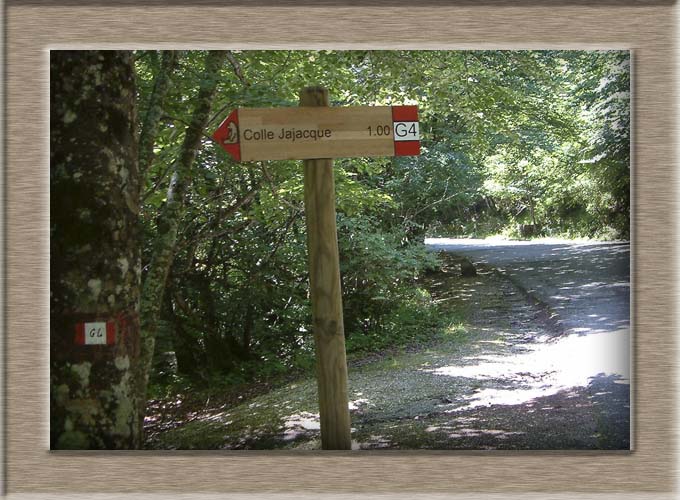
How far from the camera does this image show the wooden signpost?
204 centimetres

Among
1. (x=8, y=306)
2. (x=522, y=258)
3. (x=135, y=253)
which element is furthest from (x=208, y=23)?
(x=522, y=258)

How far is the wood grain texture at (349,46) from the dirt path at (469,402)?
31cm

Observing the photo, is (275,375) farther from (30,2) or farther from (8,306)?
(30,2)

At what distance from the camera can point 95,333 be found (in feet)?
6.75

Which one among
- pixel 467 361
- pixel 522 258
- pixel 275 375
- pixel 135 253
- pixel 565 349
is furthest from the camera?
pixel 522 258

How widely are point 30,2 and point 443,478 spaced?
2.09 metres

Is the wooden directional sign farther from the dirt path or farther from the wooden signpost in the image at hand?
the dirt path

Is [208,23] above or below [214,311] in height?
above

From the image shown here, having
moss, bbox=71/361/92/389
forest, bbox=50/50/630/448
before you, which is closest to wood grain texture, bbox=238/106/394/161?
forest, bbox=50/50/630/448

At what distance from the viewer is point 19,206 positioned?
2025 millimetres

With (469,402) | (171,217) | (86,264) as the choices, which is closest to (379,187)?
(171,217)

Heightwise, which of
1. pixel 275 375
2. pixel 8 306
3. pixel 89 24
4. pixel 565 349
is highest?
pixel 89 24

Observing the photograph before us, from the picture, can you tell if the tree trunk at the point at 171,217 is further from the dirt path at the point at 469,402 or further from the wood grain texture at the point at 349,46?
the wood grain texture at the point at 349,46

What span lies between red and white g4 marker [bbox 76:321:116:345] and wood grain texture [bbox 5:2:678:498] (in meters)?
0.11
